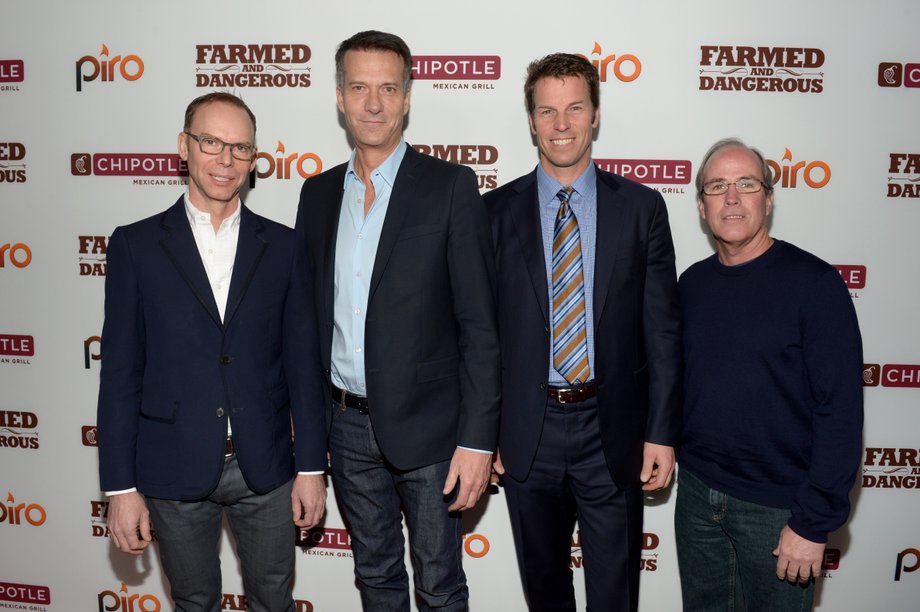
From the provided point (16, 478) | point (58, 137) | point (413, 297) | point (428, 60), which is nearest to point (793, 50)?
point (428, 60)

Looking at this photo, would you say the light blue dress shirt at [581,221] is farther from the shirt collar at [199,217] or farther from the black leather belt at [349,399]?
the shirt collar at [199,217]

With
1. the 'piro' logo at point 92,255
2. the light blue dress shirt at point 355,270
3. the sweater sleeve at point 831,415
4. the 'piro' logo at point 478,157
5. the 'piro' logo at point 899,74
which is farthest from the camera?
the 'piro' logo at point 92,255

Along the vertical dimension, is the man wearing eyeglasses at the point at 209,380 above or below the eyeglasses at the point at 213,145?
below

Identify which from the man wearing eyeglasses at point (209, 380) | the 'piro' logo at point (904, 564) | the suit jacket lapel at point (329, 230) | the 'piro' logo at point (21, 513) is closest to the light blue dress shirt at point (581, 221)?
the suit jacket lapel at point (329, 230)

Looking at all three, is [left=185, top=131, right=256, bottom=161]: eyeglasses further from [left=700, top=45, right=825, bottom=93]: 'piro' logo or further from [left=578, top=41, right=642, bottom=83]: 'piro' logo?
[left=700, top=45, right=825, bottom=93]: 'piro' logo

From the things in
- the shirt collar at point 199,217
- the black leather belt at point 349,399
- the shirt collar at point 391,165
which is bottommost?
the black leather belt at point 349,399

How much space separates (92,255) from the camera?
2971mm

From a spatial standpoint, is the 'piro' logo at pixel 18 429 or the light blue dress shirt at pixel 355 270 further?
the 'piro' logo at pixel 18 429

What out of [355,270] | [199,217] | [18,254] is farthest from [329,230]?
[18,254]

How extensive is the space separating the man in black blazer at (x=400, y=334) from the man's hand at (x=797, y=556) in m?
0.90

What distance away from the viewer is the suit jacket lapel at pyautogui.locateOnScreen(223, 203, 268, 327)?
183cm

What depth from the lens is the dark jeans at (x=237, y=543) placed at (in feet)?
6.11

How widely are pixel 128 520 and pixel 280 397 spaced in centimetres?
55

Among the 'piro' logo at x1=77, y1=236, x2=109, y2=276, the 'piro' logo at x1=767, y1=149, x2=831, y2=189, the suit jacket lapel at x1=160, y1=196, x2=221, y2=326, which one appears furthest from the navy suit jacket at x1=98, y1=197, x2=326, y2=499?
the 'piro' logo at x1=767, y1=149, x2=831, y2=189
